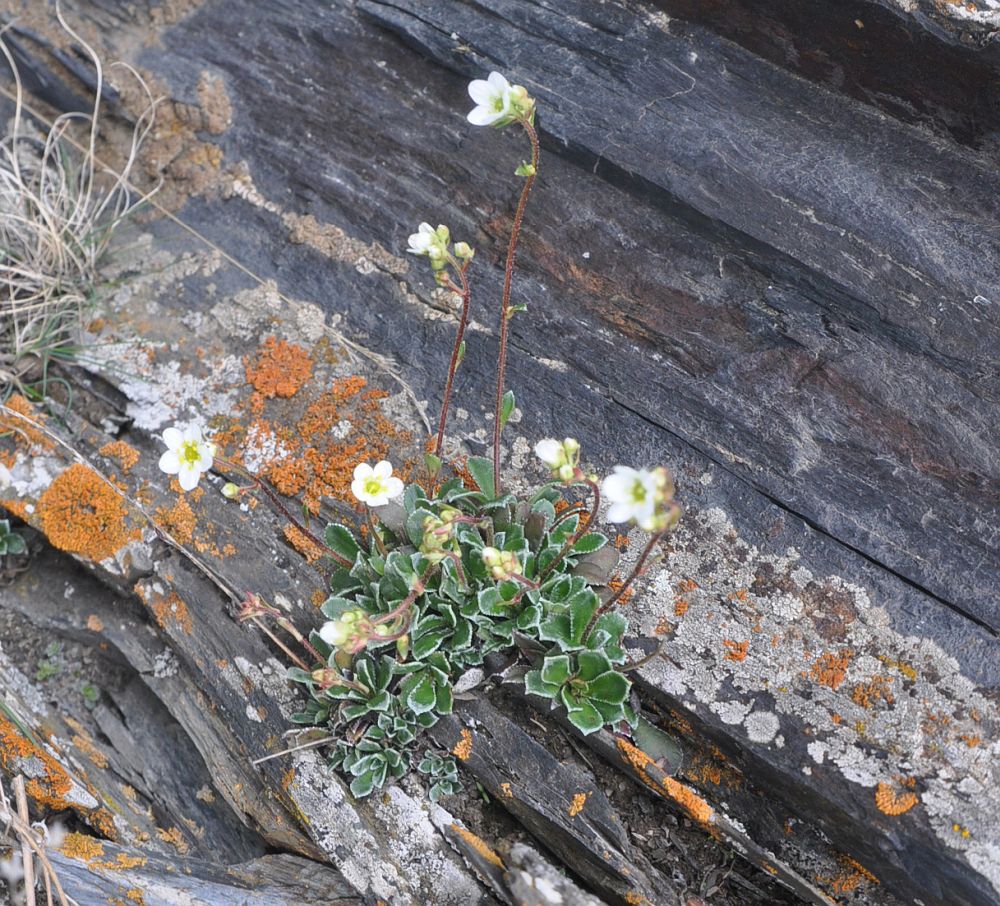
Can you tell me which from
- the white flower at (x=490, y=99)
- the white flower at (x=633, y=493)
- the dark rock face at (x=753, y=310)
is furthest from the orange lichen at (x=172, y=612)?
the white flower at (x=490, y=99)

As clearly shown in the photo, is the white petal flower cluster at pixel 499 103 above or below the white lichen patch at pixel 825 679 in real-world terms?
above

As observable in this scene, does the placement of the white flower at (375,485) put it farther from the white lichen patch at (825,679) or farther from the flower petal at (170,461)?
the white lichen patch at (825,679)

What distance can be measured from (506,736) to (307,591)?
0.89 m

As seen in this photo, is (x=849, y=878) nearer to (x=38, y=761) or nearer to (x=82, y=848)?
(x=82, y=848)

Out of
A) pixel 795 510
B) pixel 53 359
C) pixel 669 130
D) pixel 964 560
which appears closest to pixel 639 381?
pixel 795 510

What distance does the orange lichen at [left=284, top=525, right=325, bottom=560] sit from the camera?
332 centimetres

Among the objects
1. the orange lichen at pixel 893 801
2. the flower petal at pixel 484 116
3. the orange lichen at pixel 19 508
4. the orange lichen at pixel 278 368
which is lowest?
the orange lichen at pixel 19 508

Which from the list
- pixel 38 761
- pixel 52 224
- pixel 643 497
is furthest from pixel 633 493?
pixel 52 224

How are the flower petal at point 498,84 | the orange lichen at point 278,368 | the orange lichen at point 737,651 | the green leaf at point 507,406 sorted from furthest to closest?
the orange lichen at point 278,368, the green leaf at point 507,406, the orange lichen at point 737,651, the flower petal at point 498,84

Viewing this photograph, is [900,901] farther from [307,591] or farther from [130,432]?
[130,432]

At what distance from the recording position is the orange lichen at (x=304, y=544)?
3.32m

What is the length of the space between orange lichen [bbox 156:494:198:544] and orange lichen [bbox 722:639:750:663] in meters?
2.00

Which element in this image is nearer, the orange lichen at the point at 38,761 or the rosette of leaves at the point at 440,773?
the rosette of leaves at the point at 440,773

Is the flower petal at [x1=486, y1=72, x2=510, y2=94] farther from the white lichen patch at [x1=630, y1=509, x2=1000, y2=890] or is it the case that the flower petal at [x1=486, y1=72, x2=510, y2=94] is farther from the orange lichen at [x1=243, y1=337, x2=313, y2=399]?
the white lichen patch at [x1=630, y1=509, x2=1000, y2=890]
